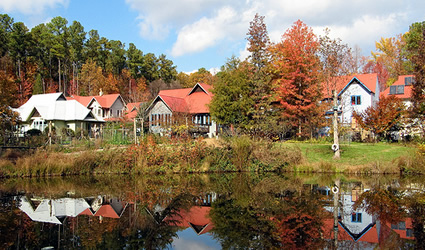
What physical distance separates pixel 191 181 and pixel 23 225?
10.4m

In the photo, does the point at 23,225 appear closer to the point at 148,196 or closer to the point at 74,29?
the point at 148,196

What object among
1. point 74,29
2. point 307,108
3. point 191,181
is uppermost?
point 74,29

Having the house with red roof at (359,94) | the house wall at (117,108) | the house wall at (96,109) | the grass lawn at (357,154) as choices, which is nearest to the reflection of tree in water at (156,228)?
the grass lawn at (357,154)

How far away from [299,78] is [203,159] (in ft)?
50.6

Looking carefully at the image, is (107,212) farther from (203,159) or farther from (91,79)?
(91,79)

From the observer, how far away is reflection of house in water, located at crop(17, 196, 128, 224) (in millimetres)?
10977

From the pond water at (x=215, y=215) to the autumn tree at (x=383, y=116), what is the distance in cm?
1420

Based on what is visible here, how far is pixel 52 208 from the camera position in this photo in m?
12.2

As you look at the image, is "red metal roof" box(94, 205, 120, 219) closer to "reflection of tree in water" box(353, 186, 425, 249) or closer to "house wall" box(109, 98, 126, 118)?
"reflection of tree in water" box(353, 186, 425, 249)

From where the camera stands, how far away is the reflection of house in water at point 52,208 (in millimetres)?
10812

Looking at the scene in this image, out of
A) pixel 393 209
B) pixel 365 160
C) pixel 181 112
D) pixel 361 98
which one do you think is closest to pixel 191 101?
pixel 181 112

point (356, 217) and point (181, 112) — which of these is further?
point (181, 112)

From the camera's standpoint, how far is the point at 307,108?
33000 millimetres

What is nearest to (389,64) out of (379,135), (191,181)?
(379,135)
